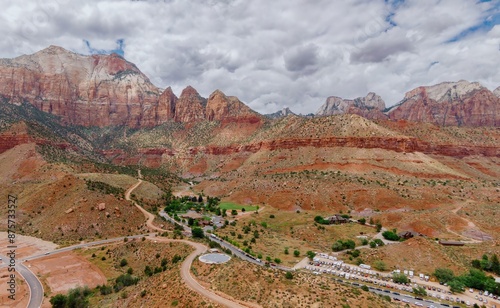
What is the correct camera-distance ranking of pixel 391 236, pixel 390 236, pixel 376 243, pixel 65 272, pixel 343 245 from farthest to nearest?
pixel 390 236, pixel 391 236, pixel 376 243, pixel 343 245, pixel 65 272

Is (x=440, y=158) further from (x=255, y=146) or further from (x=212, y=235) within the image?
(x=212, y=235)

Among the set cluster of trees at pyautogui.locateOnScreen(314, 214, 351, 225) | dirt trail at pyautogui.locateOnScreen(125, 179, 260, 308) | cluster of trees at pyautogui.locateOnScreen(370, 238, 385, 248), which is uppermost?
dirt trail at pyautogui.locateOnScreen(125, 179, 260, 308)

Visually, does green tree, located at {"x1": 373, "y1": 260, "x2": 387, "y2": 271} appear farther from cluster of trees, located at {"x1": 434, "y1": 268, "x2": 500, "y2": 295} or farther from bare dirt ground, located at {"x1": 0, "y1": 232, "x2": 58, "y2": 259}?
bare dirt ground, located at {"x1": 0, "y1": 232, "x2": 58, "y2": 259}

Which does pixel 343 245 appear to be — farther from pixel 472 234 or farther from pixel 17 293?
pixel 17 293

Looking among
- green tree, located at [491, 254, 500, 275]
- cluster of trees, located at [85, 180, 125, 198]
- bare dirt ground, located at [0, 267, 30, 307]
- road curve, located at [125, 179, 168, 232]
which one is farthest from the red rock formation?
green tree, located at [491, 254, 500, 275]

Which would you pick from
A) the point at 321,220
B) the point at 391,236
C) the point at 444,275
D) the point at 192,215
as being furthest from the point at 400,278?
the point at 192,215

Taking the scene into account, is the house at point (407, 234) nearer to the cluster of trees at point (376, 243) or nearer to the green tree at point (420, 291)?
the cluster of trees at point (376, 243)
